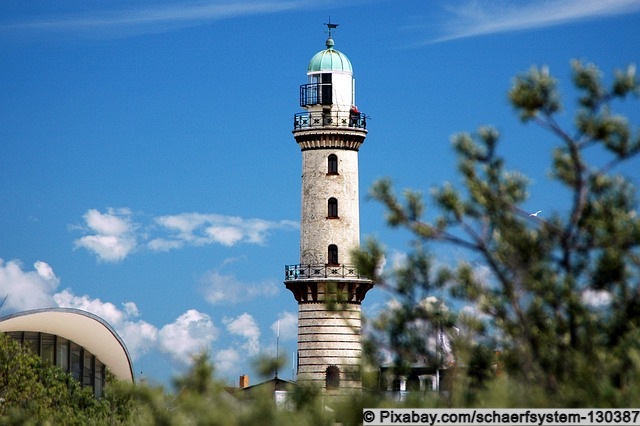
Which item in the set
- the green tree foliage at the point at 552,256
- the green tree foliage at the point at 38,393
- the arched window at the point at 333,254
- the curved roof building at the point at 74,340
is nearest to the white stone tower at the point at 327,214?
the arched window at the point at 333,254

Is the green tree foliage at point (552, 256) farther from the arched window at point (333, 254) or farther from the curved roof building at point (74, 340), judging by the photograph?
the arched window at point (333, 254)

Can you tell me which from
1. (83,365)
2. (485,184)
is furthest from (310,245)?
(485,184)

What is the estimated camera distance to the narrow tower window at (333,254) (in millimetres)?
70625

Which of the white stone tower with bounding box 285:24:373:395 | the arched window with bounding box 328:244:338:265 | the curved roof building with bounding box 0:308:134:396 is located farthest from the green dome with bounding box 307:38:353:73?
the curved roof building with bounding box 0:308:134:396

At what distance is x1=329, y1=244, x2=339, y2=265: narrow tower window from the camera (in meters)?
70.6

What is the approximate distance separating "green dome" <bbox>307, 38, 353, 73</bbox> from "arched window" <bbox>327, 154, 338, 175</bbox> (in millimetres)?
5399

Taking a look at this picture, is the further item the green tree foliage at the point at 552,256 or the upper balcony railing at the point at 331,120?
the upper balcony railing at the point at 331,120

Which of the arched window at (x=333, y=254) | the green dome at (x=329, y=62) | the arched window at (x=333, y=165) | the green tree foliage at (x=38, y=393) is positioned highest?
the green dome at (x=329, y=62)

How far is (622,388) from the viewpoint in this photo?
16484mm

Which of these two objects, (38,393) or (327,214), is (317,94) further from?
(38,393)

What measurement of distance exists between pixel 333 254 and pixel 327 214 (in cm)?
229

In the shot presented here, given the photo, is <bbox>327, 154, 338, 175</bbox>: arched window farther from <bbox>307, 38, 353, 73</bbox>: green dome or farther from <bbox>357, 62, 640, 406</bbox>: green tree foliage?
<bbox>357, 62, 640, 406</bbox>: green tree foliage

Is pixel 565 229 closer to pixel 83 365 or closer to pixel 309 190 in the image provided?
pixel 83 365

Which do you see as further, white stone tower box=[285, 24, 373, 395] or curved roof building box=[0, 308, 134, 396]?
white stone tower box=[285, 24, 373, 395]
